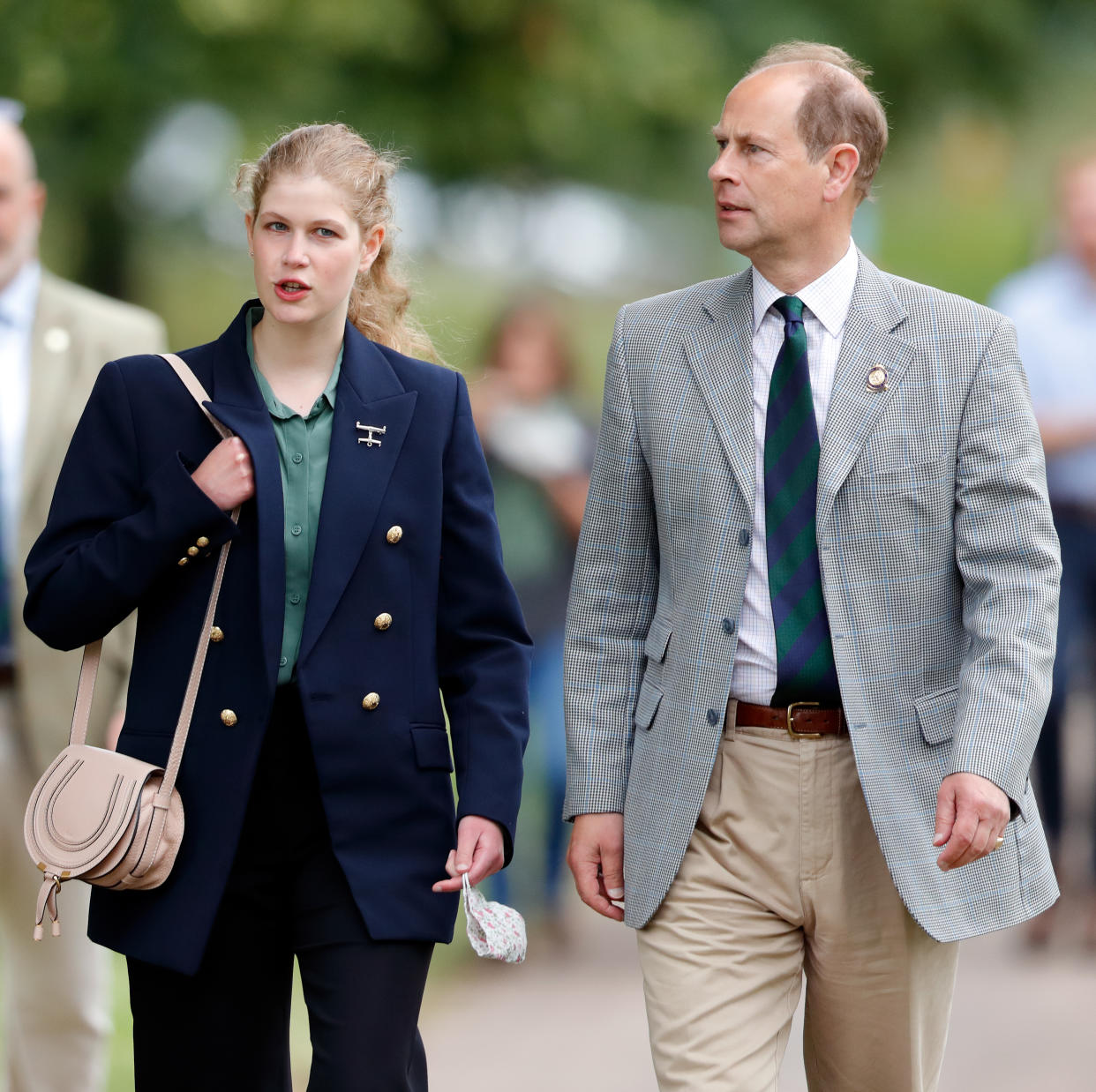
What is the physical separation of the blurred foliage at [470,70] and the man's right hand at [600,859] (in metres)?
6.41

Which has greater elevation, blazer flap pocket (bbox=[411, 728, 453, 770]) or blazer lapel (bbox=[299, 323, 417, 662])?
blazer lapel (bbox=[299, 323, 417, 662])

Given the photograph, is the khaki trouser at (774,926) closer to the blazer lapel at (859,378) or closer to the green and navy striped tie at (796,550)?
the green and navy striped tie at (796,550)

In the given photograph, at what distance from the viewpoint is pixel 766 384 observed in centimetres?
419

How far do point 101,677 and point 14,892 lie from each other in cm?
59

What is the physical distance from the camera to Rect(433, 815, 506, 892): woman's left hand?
3.95 m

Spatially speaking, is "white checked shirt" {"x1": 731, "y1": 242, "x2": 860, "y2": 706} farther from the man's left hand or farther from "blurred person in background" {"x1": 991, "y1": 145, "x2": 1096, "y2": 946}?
"blurred person in background" {"x1": 991, "y1": 145, "x2": 1096, "y2": 946}

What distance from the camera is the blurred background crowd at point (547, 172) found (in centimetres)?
862

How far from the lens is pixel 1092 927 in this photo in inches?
314

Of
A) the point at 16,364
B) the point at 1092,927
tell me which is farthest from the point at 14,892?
the point at 1092,927

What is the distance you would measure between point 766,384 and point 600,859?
0.99 meters

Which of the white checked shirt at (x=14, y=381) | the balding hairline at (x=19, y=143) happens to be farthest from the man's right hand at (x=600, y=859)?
the balding hairline at (x=19, y=143)

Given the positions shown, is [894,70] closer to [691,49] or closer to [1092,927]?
[691,49]

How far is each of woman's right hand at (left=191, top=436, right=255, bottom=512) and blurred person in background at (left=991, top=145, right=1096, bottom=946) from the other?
4946 mm

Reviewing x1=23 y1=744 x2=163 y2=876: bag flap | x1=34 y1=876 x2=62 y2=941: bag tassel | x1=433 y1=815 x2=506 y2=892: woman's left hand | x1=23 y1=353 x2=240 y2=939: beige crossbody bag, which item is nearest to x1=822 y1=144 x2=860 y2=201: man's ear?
x1=23 y1=353 x2=240 y2=939: beige crossbody bag
